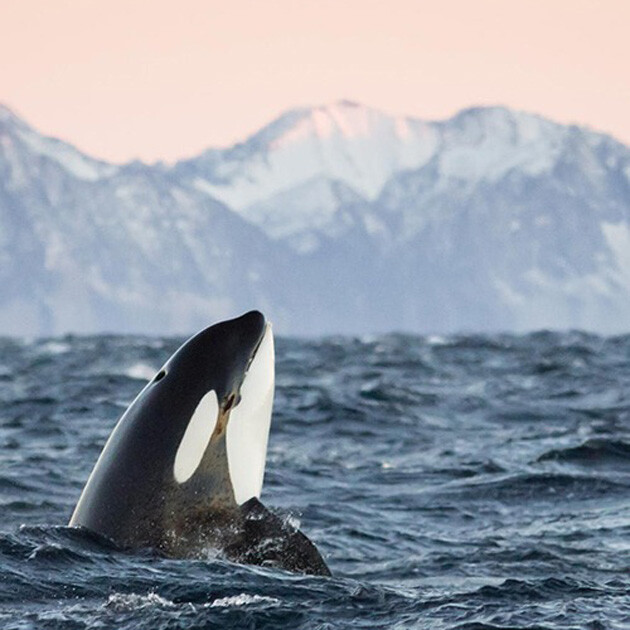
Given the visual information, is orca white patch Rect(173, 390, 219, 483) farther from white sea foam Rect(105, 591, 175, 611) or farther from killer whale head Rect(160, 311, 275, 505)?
white sea foam Rect(105, 591, 175, 611)

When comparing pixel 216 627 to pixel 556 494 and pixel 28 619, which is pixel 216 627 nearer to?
pixel 28 619

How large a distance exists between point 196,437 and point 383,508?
487cm

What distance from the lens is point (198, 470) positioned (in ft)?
26.0

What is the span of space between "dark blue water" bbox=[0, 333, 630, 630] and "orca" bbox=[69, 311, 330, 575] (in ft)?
0.51

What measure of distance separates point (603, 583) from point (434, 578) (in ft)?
3.89

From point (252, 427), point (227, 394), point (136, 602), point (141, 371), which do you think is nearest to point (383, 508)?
point (252, 427)

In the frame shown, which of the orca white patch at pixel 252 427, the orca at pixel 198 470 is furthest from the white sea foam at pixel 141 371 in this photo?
the orca at pixel 198 470

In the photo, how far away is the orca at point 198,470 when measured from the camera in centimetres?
776

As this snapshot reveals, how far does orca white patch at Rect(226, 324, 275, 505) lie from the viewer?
26.9ft

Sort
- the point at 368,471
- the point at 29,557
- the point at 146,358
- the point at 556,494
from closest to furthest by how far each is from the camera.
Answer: the point at 29,557 < the point at 556,494 < the point at 368,471 < the point at 146,358

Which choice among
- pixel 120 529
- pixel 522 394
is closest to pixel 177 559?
pixel 120 529

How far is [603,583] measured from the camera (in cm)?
895

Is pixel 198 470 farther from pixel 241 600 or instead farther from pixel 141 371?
pixel 141 371

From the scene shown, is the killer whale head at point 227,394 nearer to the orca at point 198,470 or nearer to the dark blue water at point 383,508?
the orca at point 198,470
